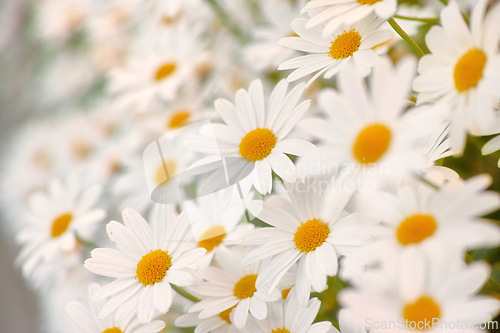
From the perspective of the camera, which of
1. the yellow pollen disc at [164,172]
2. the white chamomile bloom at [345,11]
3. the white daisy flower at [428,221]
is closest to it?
the white daisy flower at [428,221]

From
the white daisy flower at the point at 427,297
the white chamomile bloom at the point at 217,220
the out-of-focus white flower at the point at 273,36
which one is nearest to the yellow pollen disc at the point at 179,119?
the out-of-focus white flower at the point at 273,36

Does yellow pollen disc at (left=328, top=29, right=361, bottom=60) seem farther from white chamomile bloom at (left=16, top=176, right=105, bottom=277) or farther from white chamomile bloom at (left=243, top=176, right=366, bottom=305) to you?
white chamomile bloom at (left=16, top=176, right=105, bottom=277)

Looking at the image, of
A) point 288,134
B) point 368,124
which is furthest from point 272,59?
point 368,124

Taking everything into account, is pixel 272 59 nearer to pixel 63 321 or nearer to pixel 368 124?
pixel 368 124

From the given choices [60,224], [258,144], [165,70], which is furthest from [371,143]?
[165,70]

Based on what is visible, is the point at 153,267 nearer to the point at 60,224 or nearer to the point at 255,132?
the point at 255,132

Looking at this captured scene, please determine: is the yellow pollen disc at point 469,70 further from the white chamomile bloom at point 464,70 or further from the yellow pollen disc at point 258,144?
the yellow pollen disc at point 258,144

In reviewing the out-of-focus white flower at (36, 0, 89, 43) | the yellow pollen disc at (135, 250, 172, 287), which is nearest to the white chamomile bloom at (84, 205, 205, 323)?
the yellow pollen disc at (135, 250, 172, 287)
